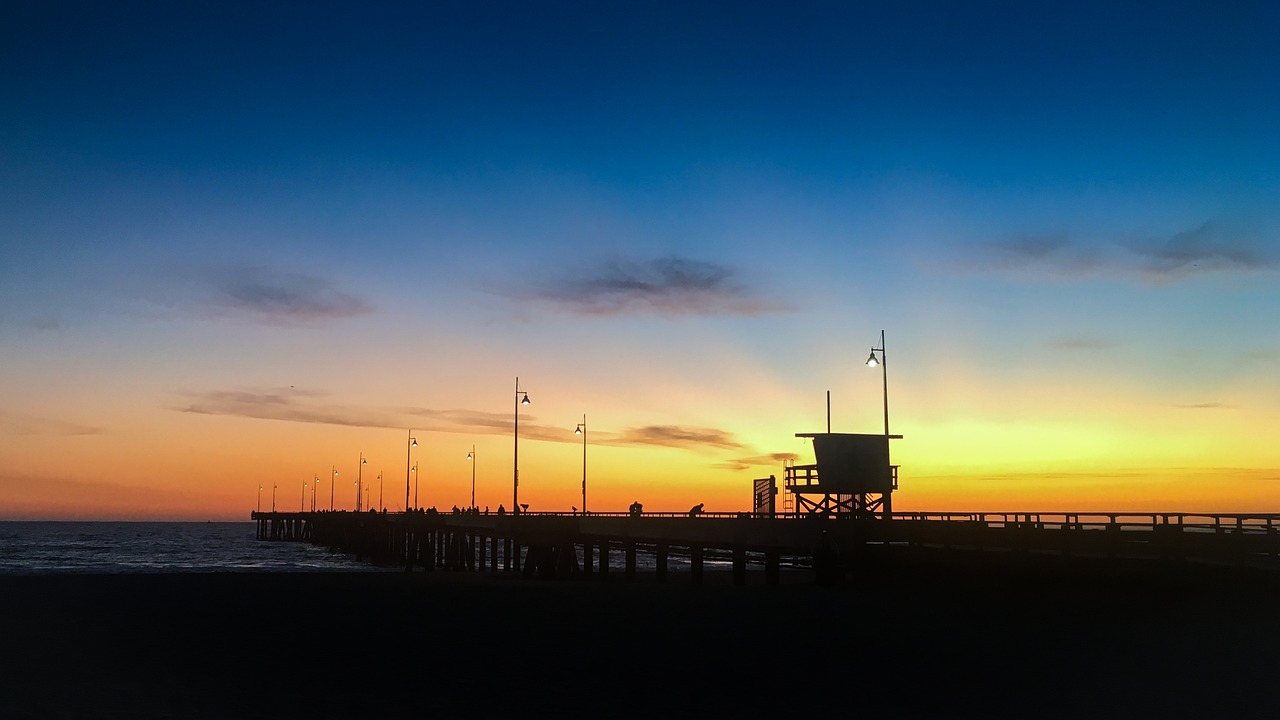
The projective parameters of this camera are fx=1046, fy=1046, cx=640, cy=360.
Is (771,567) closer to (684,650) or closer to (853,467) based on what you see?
(853,467)

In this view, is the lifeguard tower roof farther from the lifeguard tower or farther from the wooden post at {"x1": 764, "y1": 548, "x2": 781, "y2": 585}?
the wooden post at {"x1": 764, "y1": 548, "x2": 781, "y2": 585}

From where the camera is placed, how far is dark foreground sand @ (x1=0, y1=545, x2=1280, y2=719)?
14898 millimetres

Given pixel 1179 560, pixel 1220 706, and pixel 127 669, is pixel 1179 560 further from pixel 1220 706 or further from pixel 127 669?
pixel 127 669

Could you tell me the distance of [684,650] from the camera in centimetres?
2091

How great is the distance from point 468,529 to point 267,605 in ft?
162

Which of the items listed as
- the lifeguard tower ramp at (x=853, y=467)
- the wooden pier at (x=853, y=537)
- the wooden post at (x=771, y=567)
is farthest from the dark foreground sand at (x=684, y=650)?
the lifeguard tower ramp at (x=853, y=467)

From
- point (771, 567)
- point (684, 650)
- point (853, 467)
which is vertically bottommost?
point (771, 567)

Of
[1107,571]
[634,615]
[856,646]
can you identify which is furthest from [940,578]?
[856,646]

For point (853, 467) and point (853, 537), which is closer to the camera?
point (853, 537)

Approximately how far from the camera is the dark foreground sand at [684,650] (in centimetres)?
1490

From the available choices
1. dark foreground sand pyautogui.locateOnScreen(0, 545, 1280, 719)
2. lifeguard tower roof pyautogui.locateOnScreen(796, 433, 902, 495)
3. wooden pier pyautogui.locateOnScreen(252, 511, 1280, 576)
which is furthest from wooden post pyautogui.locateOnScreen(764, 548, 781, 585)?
dark foreground sand pyautogui.locateOnScreen(0, 545, 1280, 719)

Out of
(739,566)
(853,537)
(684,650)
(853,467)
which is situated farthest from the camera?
(853,467)

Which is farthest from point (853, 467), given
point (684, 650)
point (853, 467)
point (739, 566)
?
point (684, 650)

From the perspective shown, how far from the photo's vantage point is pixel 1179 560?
28.3 meters
